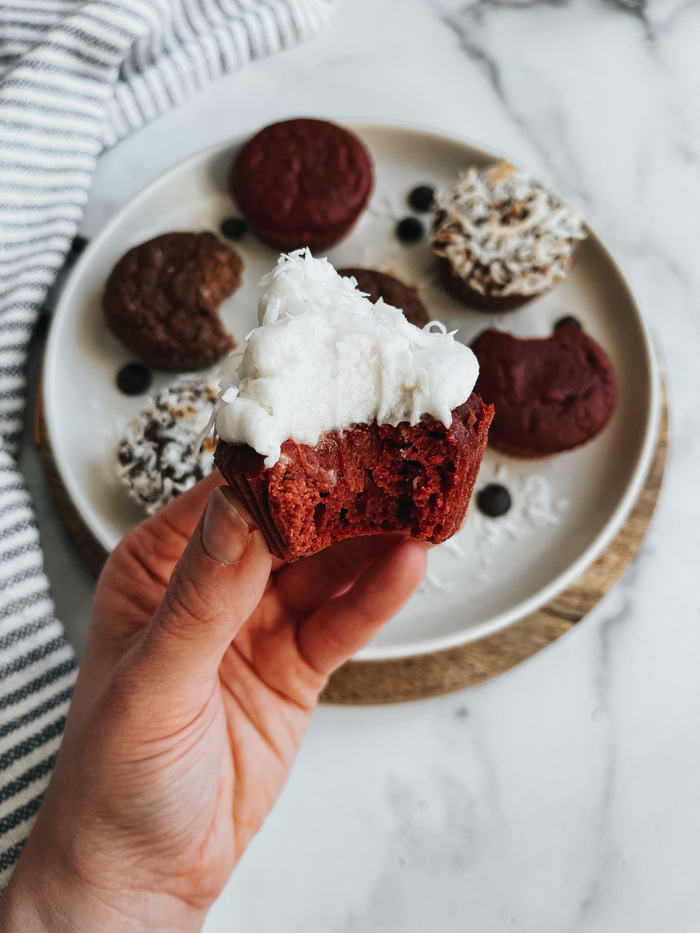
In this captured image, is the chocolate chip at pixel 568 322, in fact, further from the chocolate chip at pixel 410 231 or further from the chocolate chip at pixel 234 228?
the chocolate chip at pixel 234 228

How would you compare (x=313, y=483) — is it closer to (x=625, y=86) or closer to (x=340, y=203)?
(x=340, y=203)

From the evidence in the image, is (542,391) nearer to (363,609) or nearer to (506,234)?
(506,234)

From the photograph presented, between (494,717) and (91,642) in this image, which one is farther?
(494,717)

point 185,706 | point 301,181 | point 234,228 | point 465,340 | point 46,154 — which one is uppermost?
point 46,154

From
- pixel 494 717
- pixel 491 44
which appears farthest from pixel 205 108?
pixel 494 717

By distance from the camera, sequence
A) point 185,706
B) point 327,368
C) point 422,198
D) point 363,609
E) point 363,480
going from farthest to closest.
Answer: point 422,198, point 363,609, point 185,706, point 363,480, point 327,368

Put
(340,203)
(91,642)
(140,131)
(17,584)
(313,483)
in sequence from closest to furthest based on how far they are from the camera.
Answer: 1. (313,483)
2. (91,642)
3. (17,584)
4. (340,203)
5. (140,131)

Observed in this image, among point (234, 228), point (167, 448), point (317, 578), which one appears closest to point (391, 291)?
point (234, 228)
